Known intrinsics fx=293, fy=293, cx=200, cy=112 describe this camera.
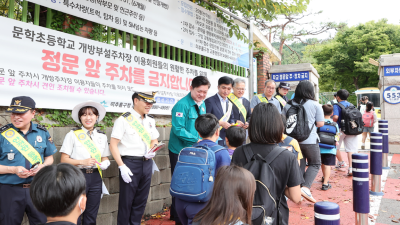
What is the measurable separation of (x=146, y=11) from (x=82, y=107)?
210 centimetres

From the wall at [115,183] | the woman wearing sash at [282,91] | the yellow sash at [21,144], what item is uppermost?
the woman wearing sash at [282,91]

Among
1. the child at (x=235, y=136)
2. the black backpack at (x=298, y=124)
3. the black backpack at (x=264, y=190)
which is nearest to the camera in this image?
the black backpack at (x=264, y=190)

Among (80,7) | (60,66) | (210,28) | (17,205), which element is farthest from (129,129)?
(210,28)

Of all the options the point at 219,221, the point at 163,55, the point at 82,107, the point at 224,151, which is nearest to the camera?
the point at 219,221

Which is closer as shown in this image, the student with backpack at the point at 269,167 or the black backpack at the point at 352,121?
the student with backpack at the point at 269,167

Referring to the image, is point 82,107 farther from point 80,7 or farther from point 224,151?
point 224,151

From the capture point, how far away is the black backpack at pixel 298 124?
4.39 meters

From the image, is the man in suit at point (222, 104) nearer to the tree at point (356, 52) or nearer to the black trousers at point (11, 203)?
the black trousers at point (11, 203)

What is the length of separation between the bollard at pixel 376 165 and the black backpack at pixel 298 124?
207cm

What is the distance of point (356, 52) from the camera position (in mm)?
28703

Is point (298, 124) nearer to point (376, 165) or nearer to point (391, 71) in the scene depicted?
point (376, 165)

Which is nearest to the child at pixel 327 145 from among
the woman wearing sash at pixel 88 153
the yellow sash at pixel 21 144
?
the woman wearing sash at pixel 88 153

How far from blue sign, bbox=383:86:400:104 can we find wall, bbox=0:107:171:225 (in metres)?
8.88

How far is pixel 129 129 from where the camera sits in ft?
11.4
